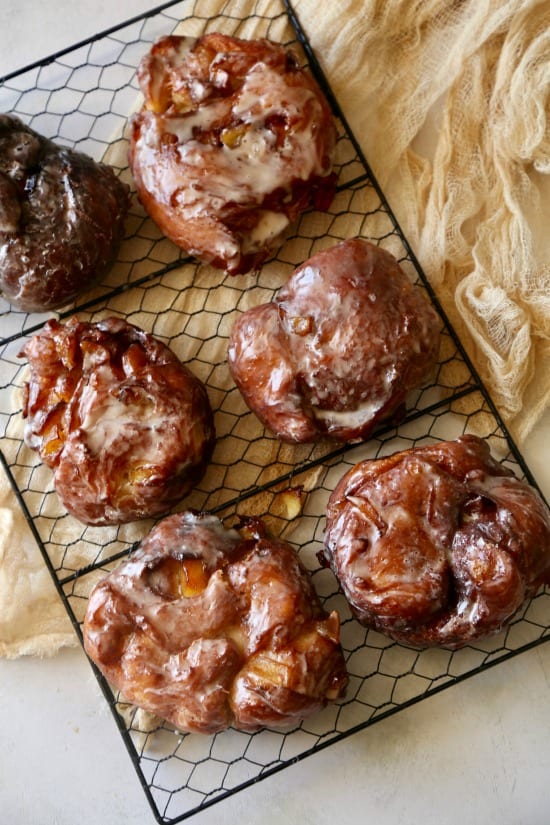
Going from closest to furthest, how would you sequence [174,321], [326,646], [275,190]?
[326,646], [275,190], [174,321]

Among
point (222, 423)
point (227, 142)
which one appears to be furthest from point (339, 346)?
point (227, 142)

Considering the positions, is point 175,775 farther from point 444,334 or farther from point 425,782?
point 444,334

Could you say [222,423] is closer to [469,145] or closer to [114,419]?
[114,419]

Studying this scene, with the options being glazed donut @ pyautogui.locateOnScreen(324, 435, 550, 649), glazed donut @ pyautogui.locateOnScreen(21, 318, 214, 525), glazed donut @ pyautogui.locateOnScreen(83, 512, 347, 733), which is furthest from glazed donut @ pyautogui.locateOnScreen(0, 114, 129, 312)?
glazed donut @ pyautogui.locateOnScreen(324, 435, 550, 649)

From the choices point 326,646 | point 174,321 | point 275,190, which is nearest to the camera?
point 326,646

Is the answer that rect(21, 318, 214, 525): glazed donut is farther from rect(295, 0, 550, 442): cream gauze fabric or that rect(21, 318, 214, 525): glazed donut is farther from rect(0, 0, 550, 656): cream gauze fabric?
rect(295, 0, 550, 442): cream gauze fabric

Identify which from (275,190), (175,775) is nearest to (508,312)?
(275,190)
